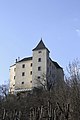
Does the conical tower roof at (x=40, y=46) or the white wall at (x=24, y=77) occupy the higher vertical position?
the conical tower roof at (x=40, y=46)

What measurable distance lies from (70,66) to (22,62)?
56078 millimetres

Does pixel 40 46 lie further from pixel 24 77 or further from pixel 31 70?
pixel 24 77

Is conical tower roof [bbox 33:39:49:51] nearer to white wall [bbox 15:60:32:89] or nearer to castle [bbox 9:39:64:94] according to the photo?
castle [bbox 9:39:64:94]

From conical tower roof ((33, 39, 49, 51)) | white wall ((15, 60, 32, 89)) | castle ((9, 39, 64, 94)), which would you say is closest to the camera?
castle ((9, 39, 64, 94))

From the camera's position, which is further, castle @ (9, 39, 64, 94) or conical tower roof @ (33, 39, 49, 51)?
conical tower roof @ (33, 39, 49, 51)

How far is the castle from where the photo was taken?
77.6 m

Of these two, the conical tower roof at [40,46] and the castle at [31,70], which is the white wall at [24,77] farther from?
the conical tower roof at [40,46]

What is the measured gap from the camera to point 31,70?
80.6 m

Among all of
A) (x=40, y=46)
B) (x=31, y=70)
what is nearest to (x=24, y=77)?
(x=31, y=70)

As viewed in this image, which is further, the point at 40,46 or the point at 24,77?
the point at 40,46

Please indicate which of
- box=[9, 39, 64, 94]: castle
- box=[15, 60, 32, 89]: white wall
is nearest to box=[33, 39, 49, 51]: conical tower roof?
box=[9, 39, 64, 94]: castle

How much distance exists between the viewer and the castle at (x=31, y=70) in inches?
3056

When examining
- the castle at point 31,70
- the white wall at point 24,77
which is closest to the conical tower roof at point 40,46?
the castle at point 31,70

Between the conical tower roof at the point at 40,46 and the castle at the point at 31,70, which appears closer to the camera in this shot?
the castle at the point at 31,70
